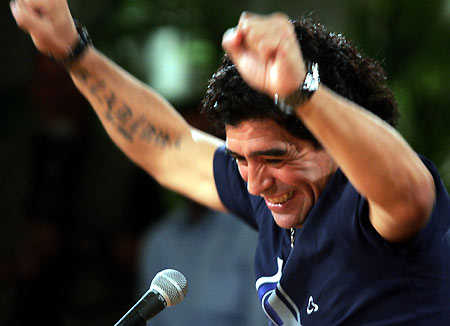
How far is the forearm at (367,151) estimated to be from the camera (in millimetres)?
1299

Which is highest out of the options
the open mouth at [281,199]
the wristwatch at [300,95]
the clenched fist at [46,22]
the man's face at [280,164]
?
the clenched fist at [46,22]

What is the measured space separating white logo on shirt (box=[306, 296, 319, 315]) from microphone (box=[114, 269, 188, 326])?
268mm

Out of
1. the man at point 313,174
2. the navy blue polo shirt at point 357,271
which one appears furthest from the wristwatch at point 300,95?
the navy blue polo shirt at point 357,271

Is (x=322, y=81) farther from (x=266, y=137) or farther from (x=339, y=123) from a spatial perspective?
(x=339, y=123)

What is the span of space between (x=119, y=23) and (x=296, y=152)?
2.44 m

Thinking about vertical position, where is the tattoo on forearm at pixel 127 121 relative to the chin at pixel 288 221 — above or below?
above

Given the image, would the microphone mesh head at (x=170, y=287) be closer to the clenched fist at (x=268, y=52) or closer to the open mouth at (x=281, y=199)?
the open mouth at (x=281, y=199)

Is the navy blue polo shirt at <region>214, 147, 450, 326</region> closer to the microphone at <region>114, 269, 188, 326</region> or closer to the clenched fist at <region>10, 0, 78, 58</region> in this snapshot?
the microphone at <region>114, 269, 188, 326</region>

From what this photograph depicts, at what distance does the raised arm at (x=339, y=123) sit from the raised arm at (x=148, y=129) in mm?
820

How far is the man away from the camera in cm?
131

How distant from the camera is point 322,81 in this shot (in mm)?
1611

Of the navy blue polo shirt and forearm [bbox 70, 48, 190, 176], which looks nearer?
the navy blue polo shirt

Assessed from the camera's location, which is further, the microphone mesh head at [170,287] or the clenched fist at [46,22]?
the clenched fist at [46,22]

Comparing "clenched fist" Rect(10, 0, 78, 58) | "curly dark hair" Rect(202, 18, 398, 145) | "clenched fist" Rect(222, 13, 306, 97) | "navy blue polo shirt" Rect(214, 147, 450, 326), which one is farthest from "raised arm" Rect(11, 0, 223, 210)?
"clenched fist" Rect(222, 13, 306, 97)
